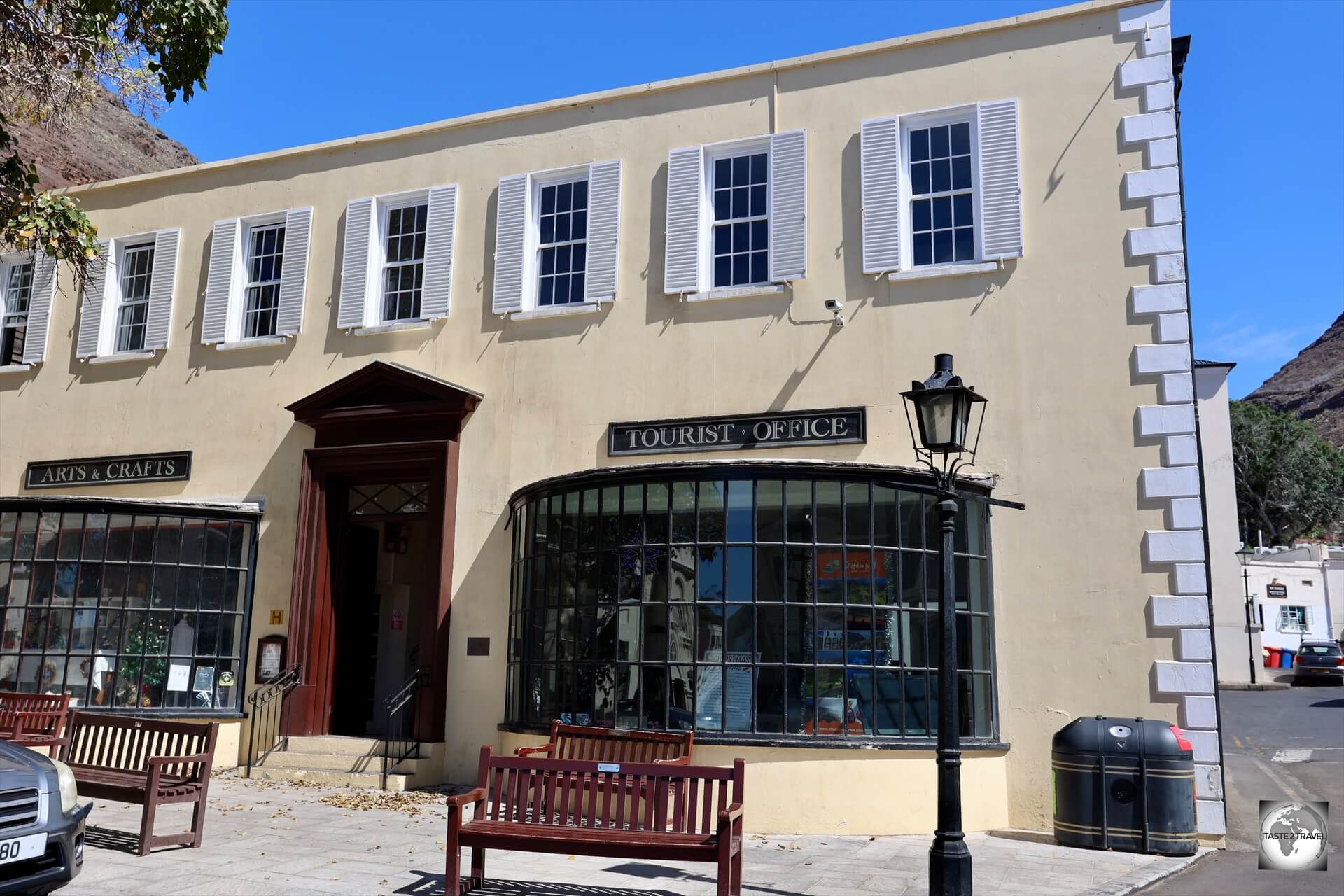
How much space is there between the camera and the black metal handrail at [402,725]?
13.5m

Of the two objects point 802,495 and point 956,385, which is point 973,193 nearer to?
point 802,495

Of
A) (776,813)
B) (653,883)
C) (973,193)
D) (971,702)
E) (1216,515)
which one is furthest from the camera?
(1216,515)

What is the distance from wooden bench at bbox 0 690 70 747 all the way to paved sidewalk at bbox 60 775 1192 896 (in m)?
0.86

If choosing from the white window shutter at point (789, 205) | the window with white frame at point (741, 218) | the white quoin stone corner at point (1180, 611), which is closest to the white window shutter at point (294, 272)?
the window with white frame at point (741, 218)

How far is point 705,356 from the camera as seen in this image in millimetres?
13586

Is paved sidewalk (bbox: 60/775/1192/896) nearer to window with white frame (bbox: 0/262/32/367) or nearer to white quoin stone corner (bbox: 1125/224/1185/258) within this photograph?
white quoin stone corner (bbox: 1125/224/1185/258)

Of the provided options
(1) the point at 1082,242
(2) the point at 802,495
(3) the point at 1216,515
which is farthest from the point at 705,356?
(3) the point at 1216,515

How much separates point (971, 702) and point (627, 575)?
3.69 meters

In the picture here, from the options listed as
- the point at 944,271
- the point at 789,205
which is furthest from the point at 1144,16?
the point at 789,205

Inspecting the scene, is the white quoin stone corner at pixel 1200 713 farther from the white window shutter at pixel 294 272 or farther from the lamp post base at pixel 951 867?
the white window shutter at pixel 294 272

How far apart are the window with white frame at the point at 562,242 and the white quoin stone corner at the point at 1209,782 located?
867 cm

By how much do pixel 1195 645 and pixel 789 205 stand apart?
646 cm

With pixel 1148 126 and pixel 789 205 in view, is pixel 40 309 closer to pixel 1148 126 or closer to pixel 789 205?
pixel 789 205

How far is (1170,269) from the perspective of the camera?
11.9 m
